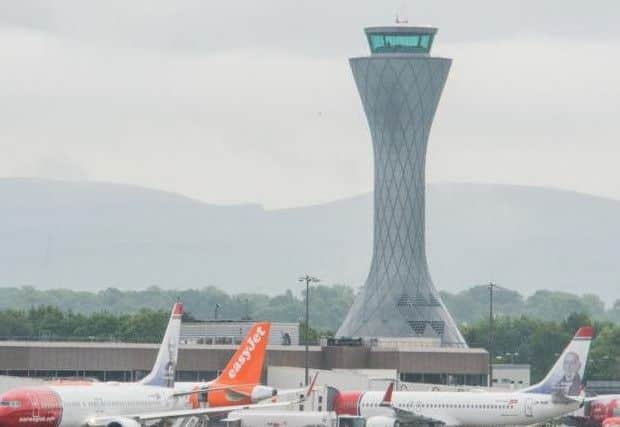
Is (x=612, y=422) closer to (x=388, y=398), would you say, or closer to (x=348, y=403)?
(x=388, y=398)

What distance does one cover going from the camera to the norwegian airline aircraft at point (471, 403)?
155875mm

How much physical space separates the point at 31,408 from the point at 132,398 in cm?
844

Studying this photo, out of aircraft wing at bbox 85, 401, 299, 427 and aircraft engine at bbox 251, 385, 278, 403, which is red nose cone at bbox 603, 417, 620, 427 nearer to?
aircraft engine at bbox 251, 385, 278, 403

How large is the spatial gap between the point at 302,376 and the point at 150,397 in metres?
60.1

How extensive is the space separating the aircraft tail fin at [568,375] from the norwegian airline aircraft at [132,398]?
91.6 ft

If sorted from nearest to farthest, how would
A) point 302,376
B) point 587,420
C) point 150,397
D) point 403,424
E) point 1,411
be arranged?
1. point 1,411
2. point 150,397
3. point 403,424
4. point 587,420
5. point 302,376

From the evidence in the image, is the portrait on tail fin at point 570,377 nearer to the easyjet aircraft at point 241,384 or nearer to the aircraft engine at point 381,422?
the aircraft engine at point 381,422

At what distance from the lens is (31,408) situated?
123312mm

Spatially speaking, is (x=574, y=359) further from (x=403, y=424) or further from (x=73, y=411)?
(x=73, y=411)

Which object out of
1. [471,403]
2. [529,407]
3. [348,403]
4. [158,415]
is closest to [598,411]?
[471,403]

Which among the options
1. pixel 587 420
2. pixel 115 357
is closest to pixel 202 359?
pixel 115 357

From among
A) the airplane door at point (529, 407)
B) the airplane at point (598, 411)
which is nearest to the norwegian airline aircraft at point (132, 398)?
the airplane door at point (529, 407)

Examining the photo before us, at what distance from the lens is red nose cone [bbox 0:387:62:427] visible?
122562 millimetres

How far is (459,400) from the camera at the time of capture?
158m
